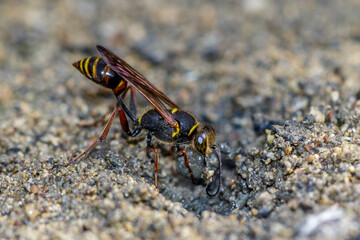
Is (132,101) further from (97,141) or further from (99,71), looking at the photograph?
(97,141)

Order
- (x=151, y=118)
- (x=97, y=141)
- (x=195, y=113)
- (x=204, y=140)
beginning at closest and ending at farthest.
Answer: (x=204, y=140), (x=97, y=141), (x=151, y=118), (x=195, y=113)

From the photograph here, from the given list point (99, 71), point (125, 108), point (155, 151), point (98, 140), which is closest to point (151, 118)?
point (125, 108)

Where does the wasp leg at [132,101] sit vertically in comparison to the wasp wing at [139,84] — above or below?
below

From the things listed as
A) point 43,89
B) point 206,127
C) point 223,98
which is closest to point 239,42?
point 223,98

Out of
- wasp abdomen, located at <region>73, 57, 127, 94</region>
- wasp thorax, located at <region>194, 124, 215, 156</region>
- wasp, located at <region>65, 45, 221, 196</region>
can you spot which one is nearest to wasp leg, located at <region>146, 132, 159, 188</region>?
wasp, located at <region>65, 45, 221, 196</region>

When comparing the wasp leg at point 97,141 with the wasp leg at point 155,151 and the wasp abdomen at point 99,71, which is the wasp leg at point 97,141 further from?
the wasp leg at point 155,151

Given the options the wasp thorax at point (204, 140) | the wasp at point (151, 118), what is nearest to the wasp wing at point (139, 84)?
the wasp at point (151, 118)

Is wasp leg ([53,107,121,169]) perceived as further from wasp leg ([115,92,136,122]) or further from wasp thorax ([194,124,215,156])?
wasp thorax ([194,124,215,156])
